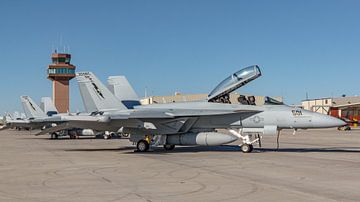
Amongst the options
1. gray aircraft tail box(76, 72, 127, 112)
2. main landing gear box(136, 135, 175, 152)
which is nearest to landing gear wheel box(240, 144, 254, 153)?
main landing gear box(136, 135, 175, 152)

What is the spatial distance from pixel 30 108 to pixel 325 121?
1342 inches

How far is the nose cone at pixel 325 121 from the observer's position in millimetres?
16109

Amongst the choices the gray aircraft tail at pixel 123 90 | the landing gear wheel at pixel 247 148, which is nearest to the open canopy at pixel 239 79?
the landing gear wheel at pixel 247 148

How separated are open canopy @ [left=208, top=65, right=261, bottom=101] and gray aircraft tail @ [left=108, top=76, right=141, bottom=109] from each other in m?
5.86

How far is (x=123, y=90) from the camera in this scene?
22969mm

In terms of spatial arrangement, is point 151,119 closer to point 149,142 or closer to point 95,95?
point 149,142

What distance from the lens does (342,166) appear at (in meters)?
12.1

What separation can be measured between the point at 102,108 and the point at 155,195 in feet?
Answer: 45.3

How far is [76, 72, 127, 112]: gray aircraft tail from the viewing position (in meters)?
20.8

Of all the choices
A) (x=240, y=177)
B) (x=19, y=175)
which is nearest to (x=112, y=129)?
(x=19, y=175)

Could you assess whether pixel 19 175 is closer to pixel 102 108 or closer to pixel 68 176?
pixel 68 176

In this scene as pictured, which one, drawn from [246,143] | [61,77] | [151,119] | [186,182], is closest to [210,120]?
[246,143]

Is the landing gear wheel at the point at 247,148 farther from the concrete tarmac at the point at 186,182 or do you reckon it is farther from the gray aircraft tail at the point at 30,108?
the gray aircraft tail at the point at 30,108

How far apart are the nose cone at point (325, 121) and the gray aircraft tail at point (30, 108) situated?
106 ft
